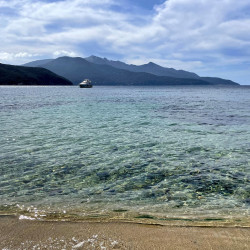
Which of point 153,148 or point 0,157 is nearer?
point 0,157

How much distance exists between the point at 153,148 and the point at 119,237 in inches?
400

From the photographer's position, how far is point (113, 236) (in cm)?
626

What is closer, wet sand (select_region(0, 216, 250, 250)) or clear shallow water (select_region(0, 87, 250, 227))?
wet sand (select_region(0, 216, 250, 250))

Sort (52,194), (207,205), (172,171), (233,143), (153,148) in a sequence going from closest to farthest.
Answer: (207,205) → (52,194) → (172,171) → (153,148) → (233,143)

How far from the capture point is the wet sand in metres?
5.85

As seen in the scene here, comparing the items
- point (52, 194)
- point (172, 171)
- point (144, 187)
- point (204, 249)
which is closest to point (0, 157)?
point (52, 194)

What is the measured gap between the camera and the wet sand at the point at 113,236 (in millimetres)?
5848

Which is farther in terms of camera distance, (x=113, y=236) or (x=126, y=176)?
(x=126, y=176)

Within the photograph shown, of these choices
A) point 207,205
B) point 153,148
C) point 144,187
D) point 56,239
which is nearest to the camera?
point 56,239

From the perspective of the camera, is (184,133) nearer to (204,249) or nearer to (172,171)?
(172,171)

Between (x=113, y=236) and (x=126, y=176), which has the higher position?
(x=113, y=236)

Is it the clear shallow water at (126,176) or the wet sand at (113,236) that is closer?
the wet sand at (113,236)

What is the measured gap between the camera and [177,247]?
5.78m

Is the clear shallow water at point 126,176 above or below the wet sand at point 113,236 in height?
below
